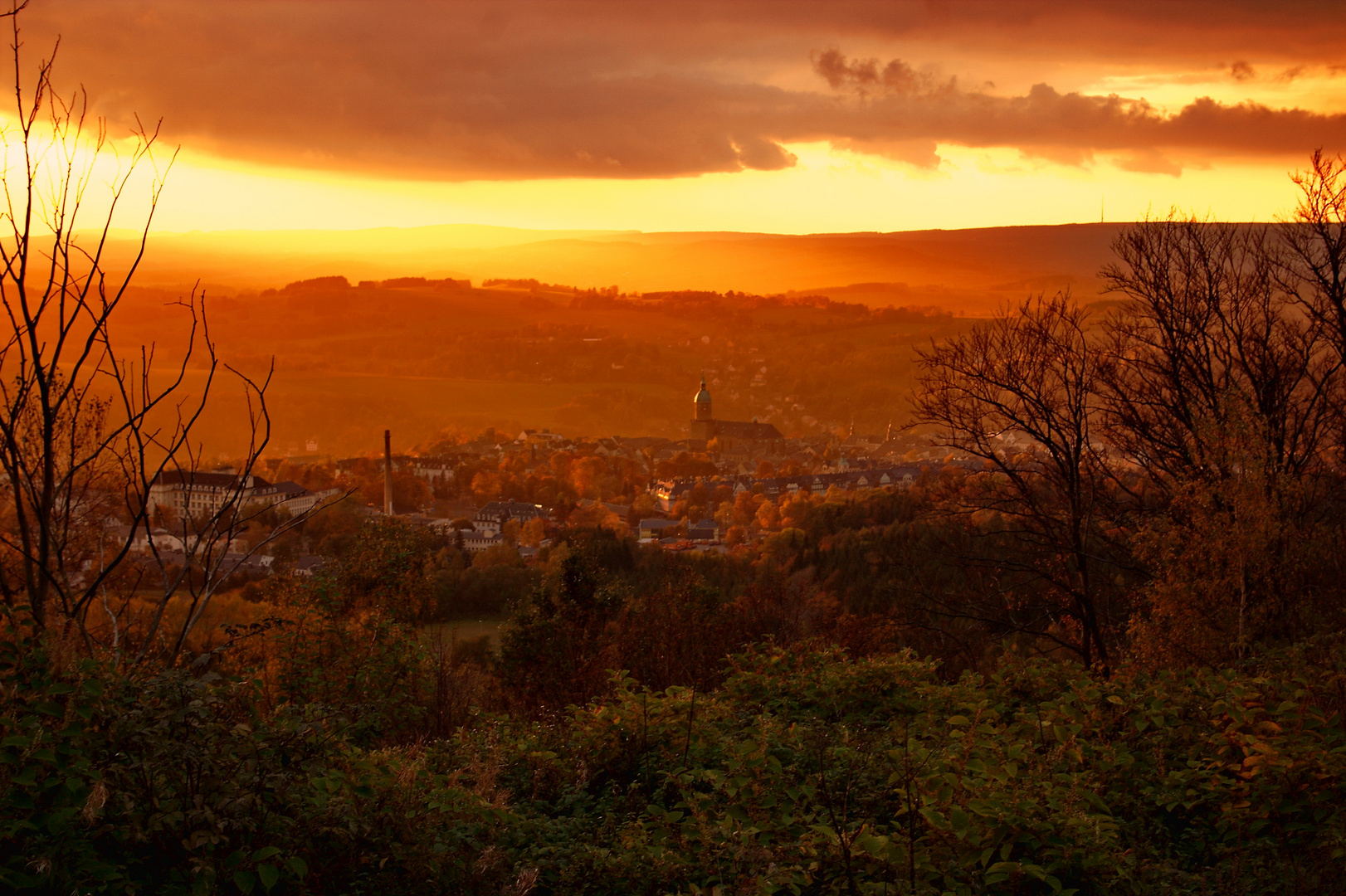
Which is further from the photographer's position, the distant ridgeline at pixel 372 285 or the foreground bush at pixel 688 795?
the distant ridgeline at pixel 372 285

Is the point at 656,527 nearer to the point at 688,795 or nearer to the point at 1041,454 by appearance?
the point at 1041,454

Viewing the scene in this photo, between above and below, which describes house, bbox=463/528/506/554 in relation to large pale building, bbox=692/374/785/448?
below

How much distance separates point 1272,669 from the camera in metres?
6.45

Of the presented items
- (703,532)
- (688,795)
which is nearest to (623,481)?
(703,532)

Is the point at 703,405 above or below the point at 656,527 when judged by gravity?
above

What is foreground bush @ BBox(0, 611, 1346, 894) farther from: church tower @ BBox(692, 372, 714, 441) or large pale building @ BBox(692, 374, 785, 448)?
large pale building @ BBox(692, 374, 785, 448)

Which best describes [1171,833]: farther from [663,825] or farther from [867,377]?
[867,377]

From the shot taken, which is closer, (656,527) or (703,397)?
(656,527)

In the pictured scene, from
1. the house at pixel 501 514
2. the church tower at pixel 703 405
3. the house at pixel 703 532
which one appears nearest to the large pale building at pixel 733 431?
the church tower at pixel 703 405

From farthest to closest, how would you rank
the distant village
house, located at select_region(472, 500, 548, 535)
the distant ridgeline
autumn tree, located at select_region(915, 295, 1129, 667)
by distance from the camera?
the distant ridgeline < house, located at select_region(472, 500, 548, 535) < the distant village < autumn tree, located at select_region(915, 295, 1129, 667)

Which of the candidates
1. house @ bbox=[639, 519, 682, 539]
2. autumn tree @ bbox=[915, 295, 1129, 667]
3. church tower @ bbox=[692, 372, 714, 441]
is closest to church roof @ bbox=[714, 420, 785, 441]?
church tower @ bbox=[692, 372, 714, 441]

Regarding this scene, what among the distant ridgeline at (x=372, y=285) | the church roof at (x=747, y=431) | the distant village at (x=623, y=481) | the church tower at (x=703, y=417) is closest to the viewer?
the distant village at (x=623, y=481)

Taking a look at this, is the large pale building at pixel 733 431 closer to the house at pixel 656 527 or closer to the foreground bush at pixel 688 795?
the house at pixel 656 527

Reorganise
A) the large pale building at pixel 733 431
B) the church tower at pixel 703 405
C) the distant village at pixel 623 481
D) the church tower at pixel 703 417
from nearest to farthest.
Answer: the distant village at pixel 623 481 < the large pale building at pixel 733 431 < the church tower at pixel 703 417 < the church tower at pixel 703 405
